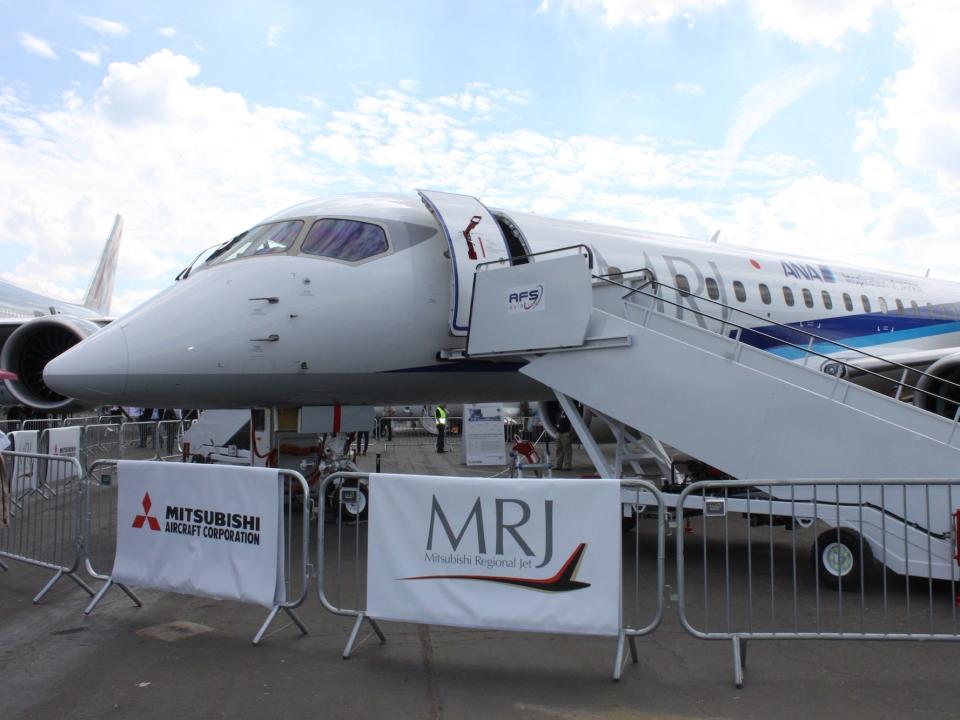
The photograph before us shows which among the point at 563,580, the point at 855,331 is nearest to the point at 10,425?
the point at 855,331

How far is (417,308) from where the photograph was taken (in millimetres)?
8609

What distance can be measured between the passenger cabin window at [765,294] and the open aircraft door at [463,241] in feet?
14.9

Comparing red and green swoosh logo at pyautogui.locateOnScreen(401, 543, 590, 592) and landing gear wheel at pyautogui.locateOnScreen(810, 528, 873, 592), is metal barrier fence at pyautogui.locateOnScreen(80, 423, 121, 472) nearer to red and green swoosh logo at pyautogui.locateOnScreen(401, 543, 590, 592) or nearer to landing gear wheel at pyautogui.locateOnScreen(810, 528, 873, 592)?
red and green swoosh logo at pyautogui.locateOnScreen(401, 543, 590, 592)

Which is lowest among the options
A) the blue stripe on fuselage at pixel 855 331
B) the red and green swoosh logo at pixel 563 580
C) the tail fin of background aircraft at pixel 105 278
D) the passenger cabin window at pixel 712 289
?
the red and green swoosh logo at pixel 563 580

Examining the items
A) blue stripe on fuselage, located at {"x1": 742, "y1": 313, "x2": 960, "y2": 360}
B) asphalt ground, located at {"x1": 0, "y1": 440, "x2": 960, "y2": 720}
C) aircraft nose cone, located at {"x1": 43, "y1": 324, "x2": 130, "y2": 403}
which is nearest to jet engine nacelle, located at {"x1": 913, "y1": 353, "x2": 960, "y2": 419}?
blue stripe on fuselage, located at {"x1": 742, "y1": 313, "x2": 960, "y2": 360}

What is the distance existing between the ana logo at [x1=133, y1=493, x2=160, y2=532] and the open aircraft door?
141 inches

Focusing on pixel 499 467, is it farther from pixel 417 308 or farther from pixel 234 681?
pixel 234 681

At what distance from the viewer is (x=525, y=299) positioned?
317 inches

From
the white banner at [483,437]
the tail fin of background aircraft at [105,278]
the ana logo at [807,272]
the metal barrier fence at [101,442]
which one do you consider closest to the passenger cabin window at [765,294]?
the ana logo at [807,272]

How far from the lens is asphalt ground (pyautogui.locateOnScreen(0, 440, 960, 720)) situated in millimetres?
4230

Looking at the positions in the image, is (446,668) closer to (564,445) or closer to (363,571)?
(363,571)

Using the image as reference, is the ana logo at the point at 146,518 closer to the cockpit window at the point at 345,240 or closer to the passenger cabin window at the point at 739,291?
the cockpit window at the point at 345,240

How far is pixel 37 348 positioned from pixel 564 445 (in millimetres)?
11024

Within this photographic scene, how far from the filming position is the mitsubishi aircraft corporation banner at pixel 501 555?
15.8ft
